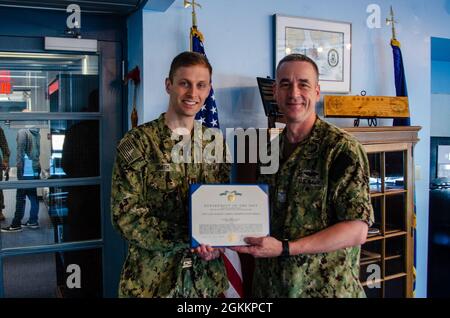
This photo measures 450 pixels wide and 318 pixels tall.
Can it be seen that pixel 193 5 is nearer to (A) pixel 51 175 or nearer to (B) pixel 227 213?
(A) pixel 51 175

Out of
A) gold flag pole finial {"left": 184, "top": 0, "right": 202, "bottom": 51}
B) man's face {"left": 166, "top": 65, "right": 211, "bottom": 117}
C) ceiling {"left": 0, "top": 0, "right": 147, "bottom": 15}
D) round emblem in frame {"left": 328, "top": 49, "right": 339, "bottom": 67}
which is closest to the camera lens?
man's face {"left": 166, "top": 65, "right": 211, "bottom": 117}

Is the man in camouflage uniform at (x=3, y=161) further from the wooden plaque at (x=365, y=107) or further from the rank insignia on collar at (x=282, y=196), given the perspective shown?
the wooden plaque at (x=365, y=107)

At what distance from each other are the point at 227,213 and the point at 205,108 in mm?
821

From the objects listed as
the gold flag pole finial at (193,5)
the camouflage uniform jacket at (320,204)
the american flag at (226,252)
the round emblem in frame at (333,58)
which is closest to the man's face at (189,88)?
the camouflage uniform jacket at (320,204)

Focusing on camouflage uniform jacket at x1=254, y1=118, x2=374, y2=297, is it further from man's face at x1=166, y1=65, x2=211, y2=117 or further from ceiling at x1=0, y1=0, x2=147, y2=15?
ceiling at x1=0, y1=0, x2=147, y2=15

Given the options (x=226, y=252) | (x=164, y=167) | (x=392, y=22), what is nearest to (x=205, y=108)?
(x=226, y=252)

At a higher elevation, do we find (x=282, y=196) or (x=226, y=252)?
(x=282, y=196)

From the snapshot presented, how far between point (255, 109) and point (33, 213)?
1111mm

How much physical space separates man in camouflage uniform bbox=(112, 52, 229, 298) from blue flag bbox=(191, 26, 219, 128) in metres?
0.63

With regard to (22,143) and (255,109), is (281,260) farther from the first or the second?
(22,143)

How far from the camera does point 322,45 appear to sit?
2135 millimetres

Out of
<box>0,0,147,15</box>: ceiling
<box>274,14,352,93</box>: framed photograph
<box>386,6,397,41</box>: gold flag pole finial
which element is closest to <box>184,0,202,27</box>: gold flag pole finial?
<box>0,0,147,15</box>: ceiling

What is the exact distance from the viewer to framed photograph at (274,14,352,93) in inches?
79.7

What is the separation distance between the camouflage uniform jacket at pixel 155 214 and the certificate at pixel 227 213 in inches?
3.2
